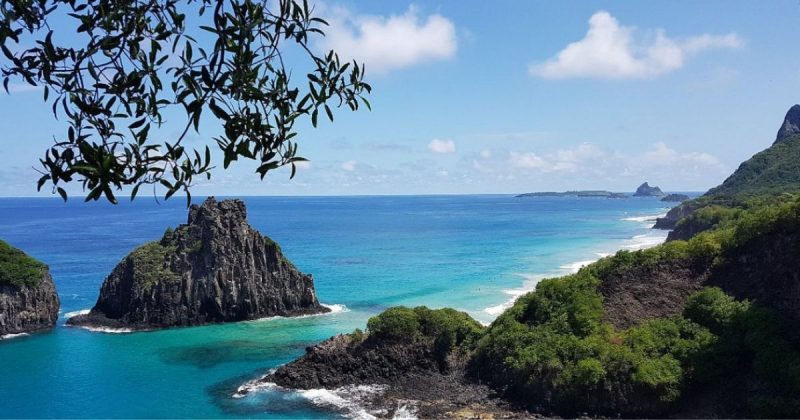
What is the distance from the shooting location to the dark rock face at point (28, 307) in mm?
47594

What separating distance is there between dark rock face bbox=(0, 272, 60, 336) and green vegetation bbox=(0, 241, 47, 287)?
44 centimetres

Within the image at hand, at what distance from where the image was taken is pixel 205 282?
52875mm

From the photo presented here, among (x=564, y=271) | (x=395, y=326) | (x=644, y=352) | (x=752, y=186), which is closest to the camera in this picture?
(x=644, y=352)

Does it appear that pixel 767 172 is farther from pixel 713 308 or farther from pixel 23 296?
pixel 23 296

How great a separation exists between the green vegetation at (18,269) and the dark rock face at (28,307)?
17.2 inches

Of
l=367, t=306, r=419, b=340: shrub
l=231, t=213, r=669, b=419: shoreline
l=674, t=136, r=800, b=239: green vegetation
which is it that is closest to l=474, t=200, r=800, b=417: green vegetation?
l=231, t=213, r=669, b=419: shoreline

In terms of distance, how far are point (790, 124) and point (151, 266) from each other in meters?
161

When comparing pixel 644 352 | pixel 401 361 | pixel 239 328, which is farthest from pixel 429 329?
pixel 239 328

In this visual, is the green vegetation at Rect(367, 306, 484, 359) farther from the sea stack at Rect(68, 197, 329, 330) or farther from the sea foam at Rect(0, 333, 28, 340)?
the sea foam at Rect(0, 333, 28, 340)

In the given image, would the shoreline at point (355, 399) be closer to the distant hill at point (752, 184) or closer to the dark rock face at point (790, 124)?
the distant hill at point (752, 184)

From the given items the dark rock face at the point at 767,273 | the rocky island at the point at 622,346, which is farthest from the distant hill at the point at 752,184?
the rocky island at the point at 622,346

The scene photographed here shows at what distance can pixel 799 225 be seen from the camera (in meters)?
31.2

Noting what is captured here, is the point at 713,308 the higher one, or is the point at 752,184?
the point at 752,184

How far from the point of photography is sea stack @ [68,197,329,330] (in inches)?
2032
